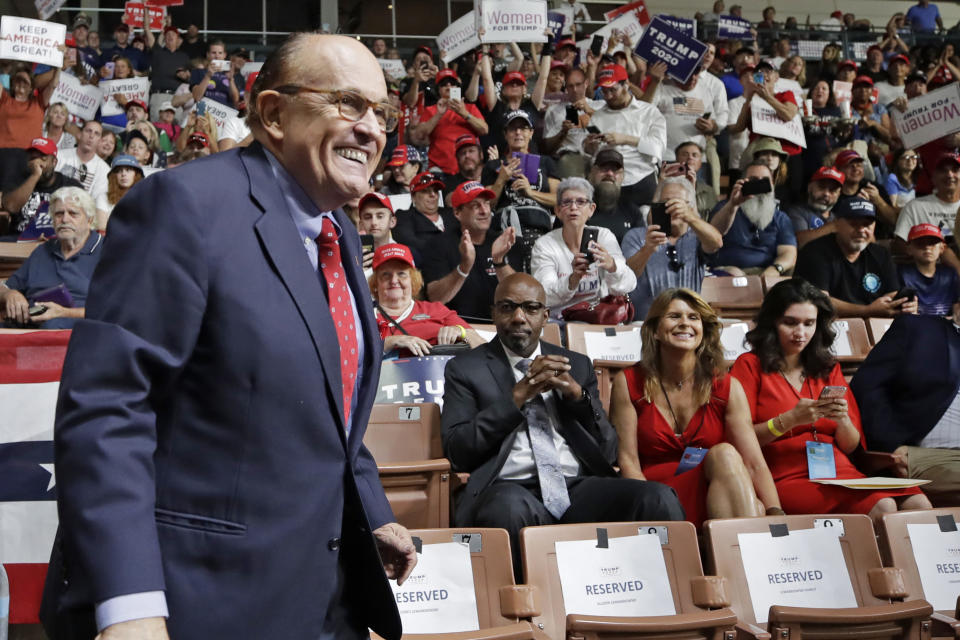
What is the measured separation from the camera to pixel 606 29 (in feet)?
35.2

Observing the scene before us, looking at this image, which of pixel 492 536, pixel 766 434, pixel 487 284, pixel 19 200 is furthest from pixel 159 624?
pixel 19 200

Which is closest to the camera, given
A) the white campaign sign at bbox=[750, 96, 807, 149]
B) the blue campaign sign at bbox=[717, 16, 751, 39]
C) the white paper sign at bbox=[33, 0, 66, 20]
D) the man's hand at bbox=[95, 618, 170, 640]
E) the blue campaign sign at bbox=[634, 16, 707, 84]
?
the man's hand at bbox=[95, 618, 170, 640]

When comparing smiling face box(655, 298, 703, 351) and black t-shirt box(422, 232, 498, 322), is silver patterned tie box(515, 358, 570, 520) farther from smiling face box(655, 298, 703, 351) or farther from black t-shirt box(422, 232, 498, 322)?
black t-shirt box(422, 232, 498, 322)

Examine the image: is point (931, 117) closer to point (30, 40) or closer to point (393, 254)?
point (393, 254)

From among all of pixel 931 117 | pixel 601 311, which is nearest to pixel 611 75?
pixel 931 117

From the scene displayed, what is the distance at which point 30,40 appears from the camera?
24.9 ft

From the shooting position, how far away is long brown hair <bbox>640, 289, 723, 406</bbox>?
398cm

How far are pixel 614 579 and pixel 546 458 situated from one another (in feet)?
2.23

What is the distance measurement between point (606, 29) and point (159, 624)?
10.4 meters

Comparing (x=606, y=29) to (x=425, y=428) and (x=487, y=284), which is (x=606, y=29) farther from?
(x=425, y=428)

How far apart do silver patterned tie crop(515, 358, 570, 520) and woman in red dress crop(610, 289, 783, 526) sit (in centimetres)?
41

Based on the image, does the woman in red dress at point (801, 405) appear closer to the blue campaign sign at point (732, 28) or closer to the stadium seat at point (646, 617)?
the stadium seat at point (646, 617)

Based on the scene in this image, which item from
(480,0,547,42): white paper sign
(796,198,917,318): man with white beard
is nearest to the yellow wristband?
(796,198,917,318): man with white beard

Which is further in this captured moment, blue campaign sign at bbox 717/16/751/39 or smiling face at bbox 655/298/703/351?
blue campaign sign at bbox 717/16/751/39
